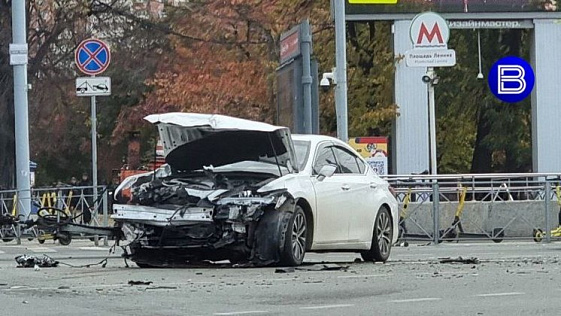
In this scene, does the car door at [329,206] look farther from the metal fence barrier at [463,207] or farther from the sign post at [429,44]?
the sign post at [429,44]

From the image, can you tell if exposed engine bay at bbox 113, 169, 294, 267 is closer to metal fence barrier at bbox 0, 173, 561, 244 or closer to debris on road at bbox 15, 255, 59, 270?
debris on road at bbox 15, 255, 59, 270

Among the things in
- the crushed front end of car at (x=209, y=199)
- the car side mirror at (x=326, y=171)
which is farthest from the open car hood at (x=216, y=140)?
the car side mirror at (x=326, y=171)

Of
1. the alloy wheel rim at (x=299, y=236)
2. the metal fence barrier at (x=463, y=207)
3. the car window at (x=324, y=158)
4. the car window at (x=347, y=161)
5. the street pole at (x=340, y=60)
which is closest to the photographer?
the alloy wheel rim at (x=299, y=236)

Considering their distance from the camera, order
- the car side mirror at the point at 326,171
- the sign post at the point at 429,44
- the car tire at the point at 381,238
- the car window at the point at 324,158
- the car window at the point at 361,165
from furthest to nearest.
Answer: the sign post at the point at 429,44 < the car window at the point at 361,165 < the car tire at the point at 381,238 < the car window at the point at 324,158 < the car side mirror at the point at 326,171

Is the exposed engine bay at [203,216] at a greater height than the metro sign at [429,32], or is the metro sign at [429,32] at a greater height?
the metro sign at [429,32]

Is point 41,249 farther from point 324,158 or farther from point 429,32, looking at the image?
point 429,32

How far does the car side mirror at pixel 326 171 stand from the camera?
14.9m

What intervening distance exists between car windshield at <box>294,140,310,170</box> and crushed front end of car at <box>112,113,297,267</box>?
314 mm

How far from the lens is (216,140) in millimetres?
15031

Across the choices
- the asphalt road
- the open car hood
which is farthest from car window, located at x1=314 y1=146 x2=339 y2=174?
the asphalt road

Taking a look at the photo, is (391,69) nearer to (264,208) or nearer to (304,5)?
(304,5)

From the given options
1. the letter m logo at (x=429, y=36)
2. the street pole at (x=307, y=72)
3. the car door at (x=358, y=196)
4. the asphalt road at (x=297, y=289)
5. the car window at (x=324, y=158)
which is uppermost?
the letter m logo at (x=429, y=36)

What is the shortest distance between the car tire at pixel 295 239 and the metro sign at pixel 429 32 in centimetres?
1310

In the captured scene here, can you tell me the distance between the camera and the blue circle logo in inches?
1350
